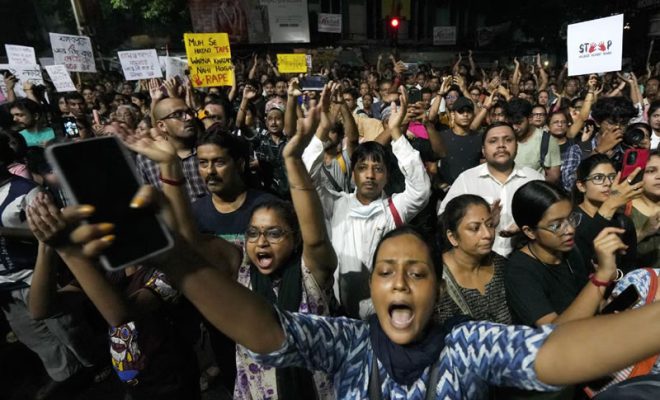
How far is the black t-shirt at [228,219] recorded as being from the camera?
2.54 metres

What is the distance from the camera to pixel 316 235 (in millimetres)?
1744

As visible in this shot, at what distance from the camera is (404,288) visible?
133 centimetres

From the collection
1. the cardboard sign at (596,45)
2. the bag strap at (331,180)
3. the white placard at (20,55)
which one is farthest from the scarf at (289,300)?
the white placard at (20,55)

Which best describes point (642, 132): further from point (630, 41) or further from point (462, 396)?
point (630, 41)

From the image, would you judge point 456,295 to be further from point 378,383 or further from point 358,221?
point 378,383

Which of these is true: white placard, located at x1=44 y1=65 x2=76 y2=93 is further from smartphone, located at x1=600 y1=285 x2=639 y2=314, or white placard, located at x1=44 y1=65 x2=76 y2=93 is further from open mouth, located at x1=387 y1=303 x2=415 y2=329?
smartphone, located at x1=600 y1=285 x2=639 y2=314

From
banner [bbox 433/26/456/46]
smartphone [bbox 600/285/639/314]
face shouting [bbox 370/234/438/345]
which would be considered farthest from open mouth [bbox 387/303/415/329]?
banner [bbox 433/26/456/46]

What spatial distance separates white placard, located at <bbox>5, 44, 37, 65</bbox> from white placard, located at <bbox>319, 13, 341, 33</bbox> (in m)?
14.9

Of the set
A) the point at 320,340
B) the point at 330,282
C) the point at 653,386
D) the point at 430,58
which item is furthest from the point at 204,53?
the point at 430,58

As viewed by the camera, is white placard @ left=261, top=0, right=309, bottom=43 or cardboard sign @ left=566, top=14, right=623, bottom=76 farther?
white placard @ left=261, top=0, right=309, bottom=43

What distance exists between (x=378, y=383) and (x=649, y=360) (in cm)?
119

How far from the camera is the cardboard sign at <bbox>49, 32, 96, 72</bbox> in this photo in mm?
7464

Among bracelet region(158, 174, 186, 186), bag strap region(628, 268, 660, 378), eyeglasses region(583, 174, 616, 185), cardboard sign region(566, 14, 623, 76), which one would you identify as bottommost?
bag strap region(628, 268, 660, 378)

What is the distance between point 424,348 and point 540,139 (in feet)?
13.1
